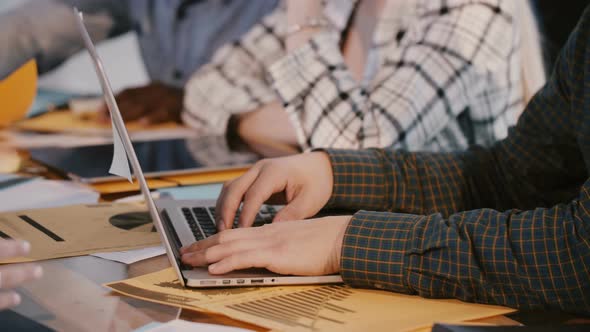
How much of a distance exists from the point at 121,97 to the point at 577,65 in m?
1.29

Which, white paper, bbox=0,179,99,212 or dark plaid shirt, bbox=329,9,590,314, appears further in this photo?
white paper, bbox=0,179,99,212

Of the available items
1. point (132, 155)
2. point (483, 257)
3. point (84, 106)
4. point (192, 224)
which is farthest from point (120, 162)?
point (84, 106)

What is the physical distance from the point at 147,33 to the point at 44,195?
65.4 inches

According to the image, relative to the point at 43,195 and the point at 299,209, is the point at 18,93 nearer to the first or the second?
the point at 43,195

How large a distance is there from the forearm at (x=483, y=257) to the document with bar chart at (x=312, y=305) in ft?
0.05

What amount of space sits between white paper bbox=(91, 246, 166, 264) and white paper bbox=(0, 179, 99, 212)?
233 mm

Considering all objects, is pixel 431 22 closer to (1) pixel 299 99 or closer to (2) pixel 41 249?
(1) pixel 299 99

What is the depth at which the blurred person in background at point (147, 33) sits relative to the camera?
1.83 meters

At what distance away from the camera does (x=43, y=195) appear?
110 centimetres

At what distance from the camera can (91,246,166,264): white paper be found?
819 millimetres

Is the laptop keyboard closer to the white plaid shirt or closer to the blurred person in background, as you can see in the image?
the white plaid shirt

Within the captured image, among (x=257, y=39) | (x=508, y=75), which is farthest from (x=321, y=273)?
(x=257, y=39)

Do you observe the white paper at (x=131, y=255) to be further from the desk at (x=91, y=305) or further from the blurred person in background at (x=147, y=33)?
the blurred person in background at (x=147, y=33)

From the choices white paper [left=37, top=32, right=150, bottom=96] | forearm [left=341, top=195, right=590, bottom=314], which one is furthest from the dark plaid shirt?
white paper [left=37, top=32, right=150, bottom=96]
